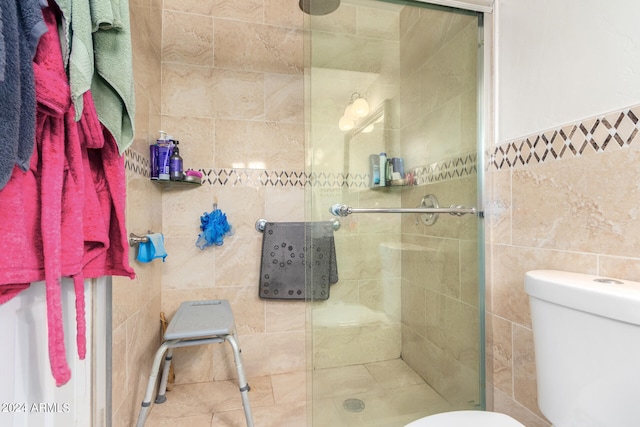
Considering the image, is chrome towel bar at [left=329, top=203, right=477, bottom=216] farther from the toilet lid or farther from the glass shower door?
the toilet lid

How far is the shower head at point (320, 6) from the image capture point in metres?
1.21

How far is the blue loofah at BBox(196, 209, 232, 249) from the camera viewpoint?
161 centimetres

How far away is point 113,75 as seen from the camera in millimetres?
688

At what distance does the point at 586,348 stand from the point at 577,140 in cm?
54

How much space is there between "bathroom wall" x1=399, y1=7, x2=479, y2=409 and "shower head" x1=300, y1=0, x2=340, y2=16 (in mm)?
292

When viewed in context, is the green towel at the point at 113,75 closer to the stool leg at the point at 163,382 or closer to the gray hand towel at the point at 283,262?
the gray hand towel at the point at 283,262

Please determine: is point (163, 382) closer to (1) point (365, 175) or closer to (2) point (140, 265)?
(2) point (140, 265)

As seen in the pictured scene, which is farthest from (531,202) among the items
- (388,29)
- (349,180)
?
(388,29)

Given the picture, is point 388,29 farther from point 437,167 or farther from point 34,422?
point 34,422

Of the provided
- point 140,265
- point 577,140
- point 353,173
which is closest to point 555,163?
point 577,140

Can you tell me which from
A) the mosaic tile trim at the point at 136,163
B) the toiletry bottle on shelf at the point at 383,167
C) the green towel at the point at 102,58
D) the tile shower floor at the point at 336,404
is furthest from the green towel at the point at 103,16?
the tile shower floor at the point at 336,404

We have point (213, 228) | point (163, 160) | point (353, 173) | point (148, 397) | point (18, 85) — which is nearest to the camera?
point (18, 85)

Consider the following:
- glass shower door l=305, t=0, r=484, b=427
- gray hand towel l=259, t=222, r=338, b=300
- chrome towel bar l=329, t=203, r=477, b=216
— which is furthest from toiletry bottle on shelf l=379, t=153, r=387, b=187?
gray hand towel l=259, t=222, r=338, b=300

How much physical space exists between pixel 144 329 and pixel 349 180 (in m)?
1.15
